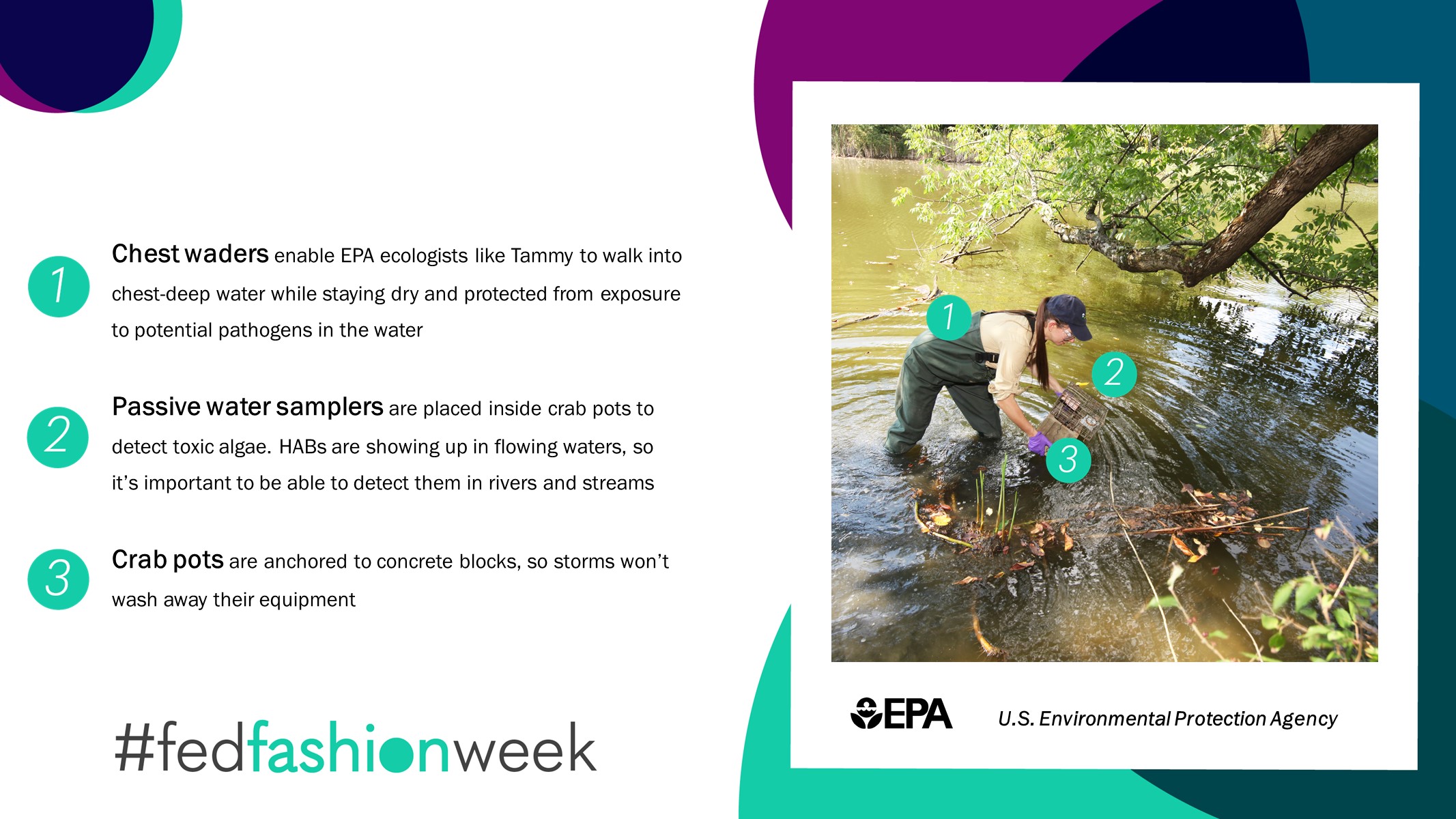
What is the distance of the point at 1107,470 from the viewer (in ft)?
9.04

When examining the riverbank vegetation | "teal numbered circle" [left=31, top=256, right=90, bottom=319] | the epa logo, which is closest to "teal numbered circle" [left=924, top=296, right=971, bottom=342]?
the riverbank vegetation

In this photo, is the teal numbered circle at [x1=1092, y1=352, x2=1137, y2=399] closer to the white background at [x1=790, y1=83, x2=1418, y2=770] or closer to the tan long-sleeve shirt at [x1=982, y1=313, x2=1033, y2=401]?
the tan long-sleeve shirt at [x1=982, y1=313, x2=1033, y2=401]

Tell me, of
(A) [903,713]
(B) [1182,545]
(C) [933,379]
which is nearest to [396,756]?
(A) [903,713]

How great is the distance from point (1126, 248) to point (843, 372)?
118 centimetres

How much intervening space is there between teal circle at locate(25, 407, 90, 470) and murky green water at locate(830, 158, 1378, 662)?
272cm

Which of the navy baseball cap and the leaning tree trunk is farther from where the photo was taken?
the navy baseball cap

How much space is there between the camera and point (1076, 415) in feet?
9.20

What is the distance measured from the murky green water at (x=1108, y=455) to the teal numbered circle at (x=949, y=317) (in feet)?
0.13

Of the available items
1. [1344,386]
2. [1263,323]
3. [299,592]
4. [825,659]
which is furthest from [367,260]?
[1344,386]

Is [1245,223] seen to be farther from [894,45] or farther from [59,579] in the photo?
[59,579]

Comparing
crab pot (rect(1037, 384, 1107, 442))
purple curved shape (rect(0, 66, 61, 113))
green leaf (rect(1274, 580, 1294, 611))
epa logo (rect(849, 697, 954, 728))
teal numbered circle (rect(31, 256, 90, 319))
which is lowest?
epa logo (rect(849, 697, 954, 728))

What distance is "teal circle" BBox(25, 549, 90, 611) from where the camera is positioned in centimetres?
280

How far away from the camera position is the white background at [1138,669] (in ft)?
8.79

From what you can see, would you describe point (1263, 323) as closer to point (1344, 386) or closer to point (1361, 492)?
point (1344, 386)
